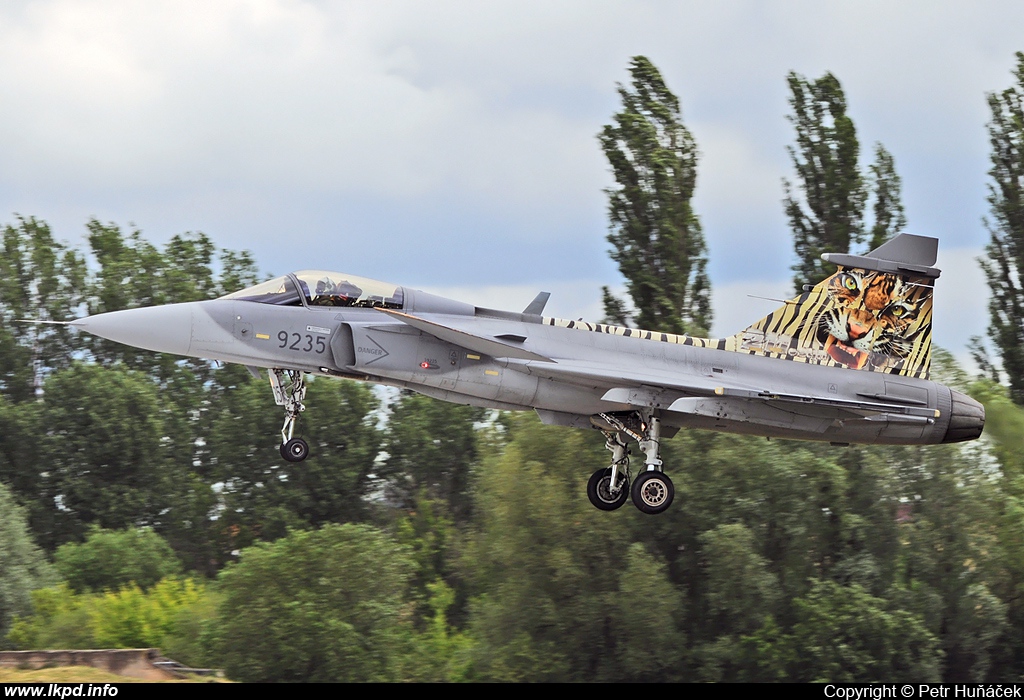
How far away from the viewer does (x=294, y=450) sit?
18.3m

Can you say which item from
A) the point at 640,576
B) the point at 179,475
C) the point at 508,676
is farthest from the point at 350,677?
the point at 179,475

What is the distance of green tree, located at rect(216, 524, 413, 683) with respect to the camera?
1405 inches

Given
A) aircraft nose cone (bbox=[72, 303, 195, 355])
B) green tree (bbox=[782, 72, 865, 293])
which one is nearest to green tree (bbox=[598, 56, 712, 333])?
green tree (bbox=[782, 72, 865, 293])

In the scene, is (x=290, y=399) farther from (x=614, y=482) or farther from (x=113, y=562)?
(x=113, y=562)

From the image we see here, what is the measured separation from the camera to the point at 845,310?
20.6 meters

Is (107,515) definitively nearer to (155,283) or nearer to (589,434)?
(155,283)

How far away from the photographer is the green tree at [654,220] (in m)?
37.6

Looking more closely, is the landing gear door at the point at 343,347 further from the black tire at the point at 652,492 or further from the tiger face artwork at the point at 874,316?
the tiger face artwork at the point at 874,316

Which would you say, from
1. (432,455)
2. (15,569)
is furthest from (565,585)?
(15,569)

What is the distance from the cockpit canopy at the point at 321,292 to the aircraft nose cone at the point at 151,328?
0.84 metres

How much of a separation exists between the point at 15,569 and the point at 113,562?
154 inches

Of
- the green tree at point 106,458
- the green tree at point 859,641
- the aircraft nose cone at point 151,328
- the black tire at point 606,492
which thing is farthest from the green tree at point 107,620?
the aircraft nose cone at point 151,328

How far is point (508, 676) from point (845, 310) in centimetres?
1976

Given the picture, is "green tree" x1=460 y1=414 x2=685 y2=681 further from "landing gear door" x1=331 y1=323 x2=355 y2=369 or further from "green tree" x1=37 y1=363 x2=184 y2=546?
"green tree" x1=37 y1=363 x2=184 y2=546
